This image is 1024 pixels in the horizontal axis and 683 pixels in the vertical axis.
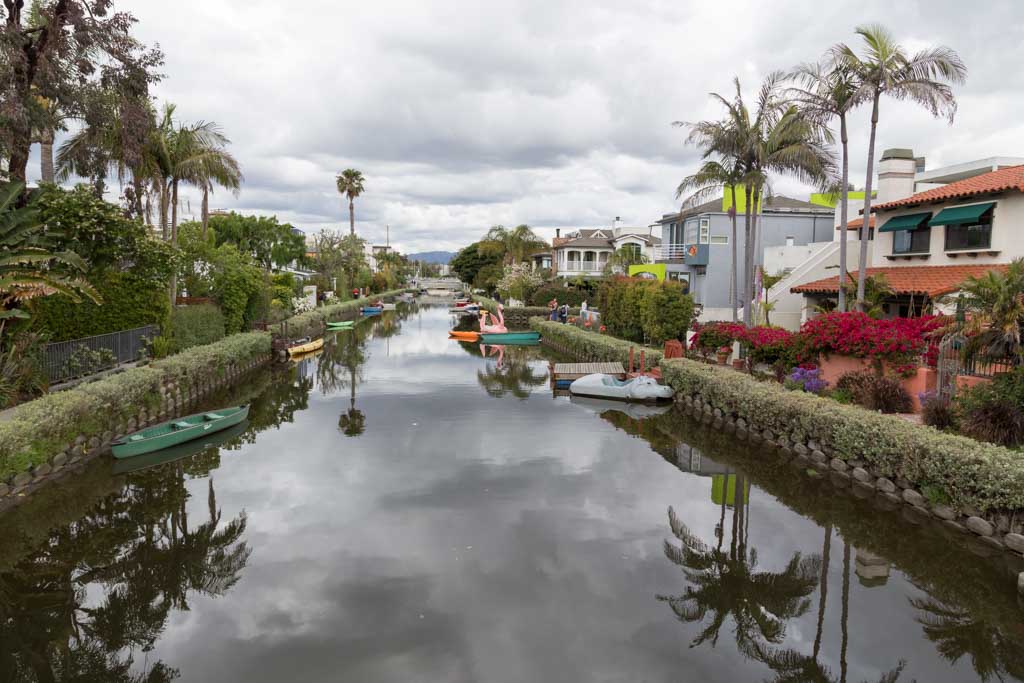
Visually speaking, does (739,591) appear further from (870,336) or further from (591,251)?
(591,251)

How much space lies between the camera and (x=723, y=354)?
2908cm

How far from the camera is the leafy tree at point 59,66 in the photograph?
19422 millimetres

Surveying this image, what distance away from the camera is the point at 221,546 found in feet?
40.4

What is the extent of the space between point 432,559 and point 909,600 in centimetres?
761

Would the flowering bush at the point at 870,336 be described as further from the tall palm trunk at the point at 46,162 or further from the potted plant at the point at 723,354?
the tall palm trunk at the point at 46,162

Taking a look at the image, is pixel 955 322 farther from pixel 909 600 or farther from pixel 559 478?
pixel 559 478

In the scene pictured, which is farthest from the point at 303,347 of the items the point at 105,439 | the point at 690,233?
the point at 690,233

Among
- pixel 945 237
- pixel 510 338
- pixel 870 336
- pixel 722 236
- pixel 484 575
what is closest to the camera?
pixel 484 575

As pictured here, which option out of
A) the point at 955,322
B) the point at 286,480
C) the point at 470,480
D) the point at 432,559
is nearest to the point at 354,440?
the point at 286,480

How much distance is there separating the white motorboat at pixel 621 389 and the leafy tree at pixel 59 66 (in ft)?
63.1

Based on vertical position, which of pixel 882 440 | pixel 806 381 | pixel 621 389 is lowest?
pixel 621 389

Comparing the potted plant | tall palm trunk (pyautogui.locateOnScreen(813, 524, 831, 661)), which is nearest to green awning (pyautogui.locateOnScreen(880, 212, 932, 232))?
the potted plant

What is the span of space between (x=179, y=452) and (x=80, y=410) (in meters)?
2.86

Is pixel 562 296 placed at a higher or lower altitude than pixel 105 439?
higher
